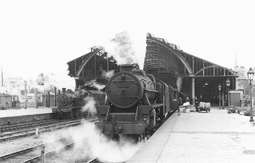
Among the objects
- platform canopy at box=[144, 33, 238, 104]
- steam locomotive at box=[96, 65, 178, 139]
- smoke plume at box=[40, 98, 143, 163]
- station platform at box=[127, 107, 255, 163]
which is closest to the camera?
station platform at box=[127, 107, 255, 163]

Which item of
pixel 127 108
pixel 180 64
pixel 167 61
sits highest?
pixel 167 61

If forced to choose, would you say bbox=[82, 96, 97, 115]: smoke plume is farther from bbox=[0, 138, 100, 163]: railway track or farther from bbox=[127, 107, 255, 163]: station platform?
bbox=[127, 107, 255, 163]: station platform

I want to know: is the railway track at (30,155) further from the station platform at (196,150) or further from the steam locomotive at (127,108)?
the station platform at (196,150)

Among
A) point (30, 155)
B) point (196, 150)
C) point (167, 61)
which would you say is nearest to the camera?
point (196, 150)

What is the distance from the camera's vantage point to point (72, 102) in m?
23.9

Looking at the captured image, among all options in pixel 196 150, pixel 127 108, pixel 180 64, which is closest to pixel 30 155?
pixel 127 108

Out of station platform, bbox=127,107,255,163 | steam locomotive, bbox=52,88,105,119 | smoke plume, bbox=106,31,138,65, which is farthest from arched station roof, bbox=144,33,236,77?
station platform, bbox=127,107,255,163

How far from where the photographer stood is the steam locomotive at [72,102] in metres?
23.4

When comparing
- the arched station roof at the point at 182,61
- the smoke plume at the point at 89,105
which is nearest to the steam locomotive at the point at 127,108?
the smoke plume at the point at 89,105

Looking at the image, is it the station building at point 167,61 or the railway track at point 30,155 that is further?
the station building at point 167,61

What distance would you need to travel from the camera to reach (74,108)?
2425 cm

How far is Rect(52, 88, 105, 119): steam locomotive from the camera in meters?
23.4

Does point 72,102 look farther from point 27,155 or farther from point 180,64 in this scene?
point 180,64

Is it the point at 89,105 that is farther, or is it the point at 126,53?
the point at 89,105
